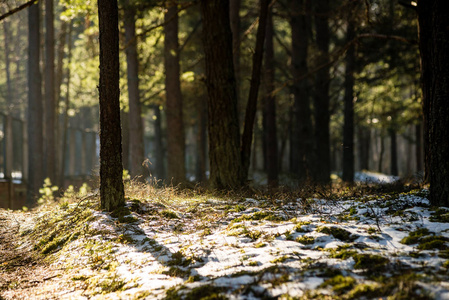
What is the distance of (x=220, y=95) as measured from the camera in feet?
28.9

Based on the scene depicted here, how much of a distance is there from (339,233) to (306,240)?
435mm

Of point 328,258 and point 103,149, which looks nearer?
point 328,258

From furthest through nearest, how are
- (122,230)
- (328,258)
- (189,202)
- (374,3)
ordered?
(374,3)
(189,202)
(122,230)
(328,258)

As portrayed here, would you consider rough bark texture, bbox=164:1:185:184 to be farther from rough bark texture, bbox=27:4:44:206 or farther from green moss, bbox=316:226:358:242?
green moss, bbox=316:226:358:242

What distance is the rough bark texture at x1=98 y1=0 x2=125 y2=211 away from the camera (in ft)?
21.5

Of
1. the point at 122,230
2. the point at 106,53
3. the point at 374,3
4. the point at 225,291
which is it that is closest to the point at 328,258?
the point at 225,291

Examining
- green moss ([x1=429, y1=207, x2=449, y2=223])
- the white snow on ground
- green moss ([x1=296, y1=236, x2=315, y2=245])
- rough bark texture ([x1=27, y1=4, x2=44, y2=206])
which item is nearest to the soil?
the white snow on ground

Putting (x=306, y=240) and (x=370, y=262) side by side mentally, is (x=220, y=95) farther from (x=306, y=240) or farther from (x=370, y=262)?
(x=370, y=262)

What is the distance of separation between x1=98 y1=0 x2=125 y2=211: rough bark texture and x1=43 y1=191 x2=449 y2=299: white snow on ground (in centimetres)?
48

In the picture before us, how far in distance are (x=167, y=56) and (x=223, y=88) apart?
5717 millimetres

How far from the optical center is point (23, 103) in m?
38.8

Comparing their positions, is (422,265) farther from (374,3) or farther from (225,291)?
(374,3)

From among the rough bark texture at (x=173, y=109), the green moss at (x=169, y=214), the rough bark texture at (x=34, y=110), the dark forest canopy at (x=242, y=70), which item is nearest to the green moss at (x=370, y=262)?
the green moss at (x=169, y=214)

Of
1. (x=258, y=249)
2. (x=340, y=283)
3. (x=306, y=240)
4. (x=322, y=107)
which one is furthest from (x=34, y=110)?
(x=340, y=283)
